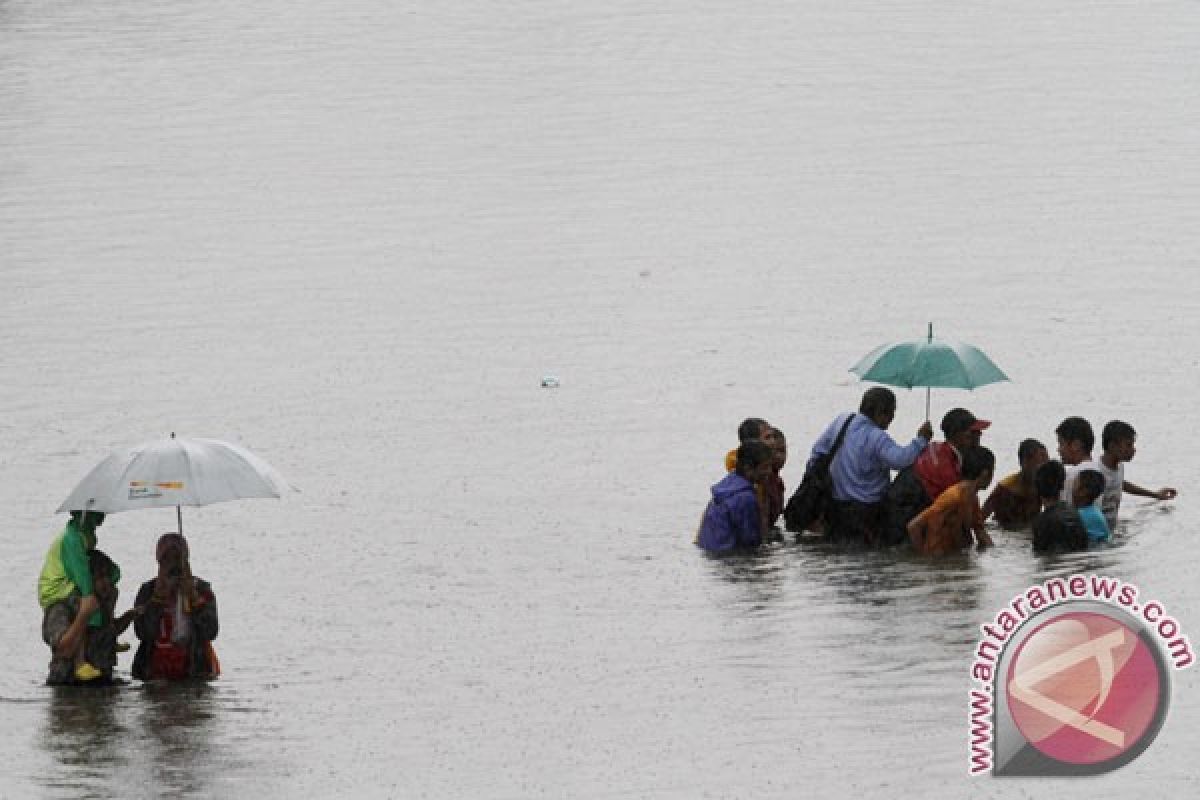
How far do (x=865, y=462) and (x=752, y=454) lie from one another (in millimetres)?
607

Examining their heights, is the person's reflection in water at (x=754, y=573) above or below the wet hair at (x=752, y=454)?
below

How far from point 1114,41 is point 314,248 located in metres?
14.6

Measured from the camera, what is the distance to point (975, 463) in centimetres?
1529

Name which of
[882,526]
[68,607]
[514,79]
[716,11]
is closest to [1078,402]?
[882,526]

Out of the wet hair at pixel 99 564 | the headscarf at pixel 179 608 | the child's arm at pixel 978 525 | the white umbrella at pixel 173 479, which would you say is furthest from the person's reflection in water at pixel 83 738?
the child's arm at pixel 978 525

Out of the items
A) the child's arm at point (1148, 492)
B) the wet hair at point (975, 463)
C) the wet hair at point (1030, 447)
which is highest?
the wet hair at point (1030, 447)

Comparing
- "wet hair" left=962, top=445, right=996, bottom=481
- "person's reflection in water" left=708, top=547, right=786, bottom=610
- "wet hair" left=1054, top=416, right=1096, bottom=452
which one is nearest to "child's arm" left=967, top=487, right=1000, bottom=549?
"wet hair" left=962, top=445, right=996, bottom=481

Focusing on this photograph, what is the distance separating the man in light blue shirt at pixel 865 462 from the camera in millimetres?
15547

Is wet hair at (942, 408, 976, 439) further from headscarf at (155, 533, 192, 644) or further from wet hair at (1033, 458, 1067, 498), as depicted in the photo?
headscarf at (155, 533, 192, 644)

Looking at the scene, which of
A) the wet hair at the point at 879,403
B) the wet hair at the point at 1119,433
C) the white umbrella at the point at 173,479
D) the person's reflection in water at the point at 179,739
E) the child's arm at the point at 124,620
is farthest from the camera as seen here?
the wet hair at the point at 879,403

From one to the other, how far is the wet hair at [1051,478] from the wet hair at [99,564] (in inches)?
196

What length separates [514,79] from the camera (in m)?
33.9

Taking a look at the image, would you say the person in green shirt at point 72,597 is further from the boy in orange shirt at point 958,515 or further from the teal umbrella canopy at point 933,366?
the teal umbrella canopy at point 933,366

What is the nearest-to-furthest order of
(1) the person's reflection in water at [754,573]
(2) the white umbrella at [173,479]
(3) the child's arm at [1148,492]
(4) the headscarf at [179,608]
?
(2) the white umbrella at [173,479], (4) the headscarf at [179,608], (1) the person's reflection in water at [754,573], (3) the child's arm at [1148,492]
